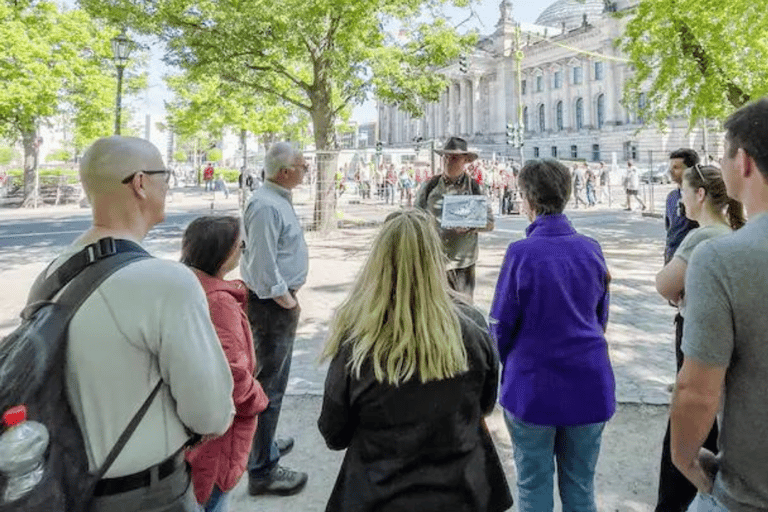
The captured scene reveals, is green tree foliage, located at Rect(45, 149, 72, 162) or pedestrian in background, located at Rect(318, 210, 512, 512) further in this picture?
green tree foliage, located at Rect(45, 149, 72, 162)

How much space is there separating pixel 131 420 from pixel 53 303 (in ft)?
1.43

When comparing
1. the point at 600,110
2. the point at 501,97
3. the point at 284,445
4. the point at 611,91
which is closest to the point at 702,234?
the point at 284,445

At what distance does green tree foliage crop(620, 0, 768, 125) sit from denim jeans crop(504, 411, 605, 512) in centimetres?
1373

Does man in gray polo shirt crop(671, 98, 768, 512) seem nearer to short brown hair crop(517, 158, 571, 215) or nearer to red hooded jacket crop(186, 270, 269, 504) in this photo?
short brown hair crop(517, 158, 571, 215)

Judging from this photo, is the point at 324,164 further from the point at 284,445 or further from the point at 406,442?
the point at 406,442

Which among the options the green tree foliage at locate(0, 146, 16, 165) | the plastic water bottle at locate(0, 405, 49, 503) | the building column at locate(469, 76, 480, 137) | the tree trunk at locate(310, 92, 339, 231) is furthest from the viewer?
the green tree foliage at locate(0, 146, 16, 165)

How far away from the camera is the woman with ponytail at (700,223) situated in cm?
301

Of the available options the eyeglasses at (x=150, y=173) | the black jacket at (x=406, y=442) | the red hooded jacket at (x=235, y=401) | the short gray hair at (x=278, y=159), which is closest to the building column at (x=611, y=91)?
the short gray hair at (x=278, y=159)

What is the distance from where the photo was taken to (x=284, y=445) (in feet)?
14.4

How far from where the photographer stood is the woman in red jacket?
2.72 meters

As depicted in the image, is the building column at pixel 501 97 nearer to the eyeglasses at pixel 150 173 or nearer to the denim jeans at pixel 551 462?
the denim jeans at pixel 551 462

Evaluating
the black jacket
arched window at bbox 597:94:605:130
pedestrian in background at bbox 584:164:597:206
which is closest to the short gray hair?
the black jacket

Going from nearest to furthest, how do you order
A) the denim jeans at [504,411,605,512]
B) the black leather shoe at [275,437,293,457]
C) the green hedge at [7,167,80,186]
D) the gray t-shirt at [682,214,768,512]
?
the gray t-shirt at [682,214,768,512] < the denim jeans at [504,411,605,512] < the black leather shoe at [275,437,293,457] < the green hedge at [7,167,80,186]

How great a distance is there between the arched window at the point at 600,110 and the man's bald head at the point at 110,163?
80.8 metres
